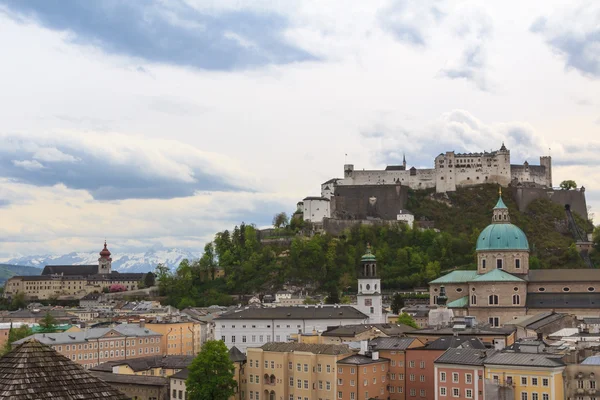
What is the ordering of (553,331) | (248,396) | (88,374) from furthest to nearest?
1. (553,331)
2. (248,396)
3. (88,374)

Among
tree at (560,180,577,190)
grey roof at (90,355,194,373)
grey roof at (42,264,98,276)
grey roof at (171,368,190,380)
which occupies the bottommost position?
grey roof at (90,355,194,373)

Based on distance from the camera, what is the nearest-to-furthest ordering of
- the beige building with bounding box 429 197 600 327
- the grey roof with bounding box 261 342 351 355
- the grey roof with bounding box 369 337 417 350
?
the grey roof with bounding box 261 342 351 355
the grey roof with bounding box 369 337 417 350
the beige building with bounding box 429 197 600 327

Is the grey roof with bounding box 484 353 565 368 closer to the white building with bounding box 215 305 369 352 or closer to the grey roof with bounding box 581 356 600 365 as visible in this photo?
the grey roof with bounding box 581 356 600 365

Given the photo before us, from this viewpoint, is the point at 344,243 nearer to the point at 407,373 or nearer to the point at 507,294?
the point at 507,294

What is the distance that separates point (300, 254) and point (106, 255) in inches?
2492

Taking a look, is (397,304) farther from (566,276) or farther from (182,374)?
(182,374)

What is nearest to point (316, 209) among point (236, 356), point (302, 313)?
point (302, 313)

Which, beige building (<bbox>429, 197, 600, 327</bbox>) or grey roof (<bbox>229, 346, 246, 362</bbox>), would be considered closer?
grey roof (<bbox>229, 346, 246, 362</bbox>)

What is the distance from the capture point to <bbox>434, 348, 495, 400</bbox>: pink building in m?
42.1

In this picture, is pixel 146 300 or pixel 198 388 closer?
pixel 198 388

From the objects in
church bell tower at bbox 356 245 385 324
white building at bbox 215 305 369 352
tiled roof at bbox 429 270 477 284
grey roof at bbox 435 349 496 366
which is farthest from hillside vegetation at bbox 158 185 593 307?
grey roof at bbox 435 349 496 366

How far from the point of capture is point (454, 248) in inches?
4518

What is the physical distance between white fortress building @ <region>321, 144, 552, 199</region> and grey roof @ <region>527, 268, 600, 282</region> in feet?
186

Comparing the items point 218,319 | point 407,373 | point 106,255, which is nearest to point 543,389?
point 407,373
